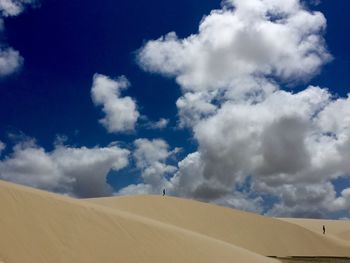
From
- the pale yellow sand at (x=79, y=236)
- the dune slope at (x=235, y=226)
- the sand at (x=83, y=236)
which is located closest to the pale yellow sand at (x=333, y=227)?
the dune slope at (x=235, y=226)

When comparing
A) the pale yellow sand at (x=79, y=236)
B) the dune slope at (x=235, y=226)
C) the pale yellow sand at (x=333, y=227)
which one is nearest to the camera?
the pale yellow sand at (x=79, y=236)

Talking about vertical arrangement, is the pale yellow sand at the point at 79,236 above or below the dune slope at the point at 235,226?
below

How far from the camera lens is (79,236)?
17.3m

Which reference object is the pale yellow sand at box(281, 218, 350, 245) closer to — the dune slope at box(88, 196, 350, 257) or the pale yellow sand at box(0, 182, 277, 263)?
the dune slope at box(88, 196, 350, 257)

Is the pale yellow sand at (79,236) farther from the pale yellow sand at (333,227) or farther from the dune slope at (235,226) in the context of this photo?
the pale yellow sand at (333,227)

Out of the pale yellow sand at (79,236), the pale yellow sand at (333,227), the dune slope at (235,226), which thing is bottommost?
the pale yellow sand at (79,236)

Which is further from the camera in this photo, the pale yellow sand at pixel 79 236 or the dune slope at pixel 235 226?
the dune slope at pixel 235 226

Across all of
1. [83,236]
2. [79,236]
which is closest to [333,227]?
[83,236]

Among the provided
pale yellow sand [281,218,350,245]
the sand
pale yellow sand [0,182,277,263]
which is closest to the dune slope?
pale yellow sand [281,218,350,245]

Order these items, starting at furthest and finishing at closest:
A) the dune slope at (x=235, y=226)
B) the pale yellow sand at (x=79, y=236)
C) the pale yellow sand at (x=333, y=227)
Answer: the pale yellow sand at (x=333, y=227)
the dune slope at (x=235, y=226)
the pale yellow sand at (x=79, y=236)

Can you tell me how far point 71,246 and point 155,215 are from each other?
3262 centimetres

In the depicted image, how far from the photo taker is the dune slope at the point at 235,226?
4753cm

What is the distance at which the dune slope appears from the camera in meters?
47.5

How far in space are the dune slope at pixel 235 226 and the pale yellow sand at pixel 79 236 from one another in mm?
24897
